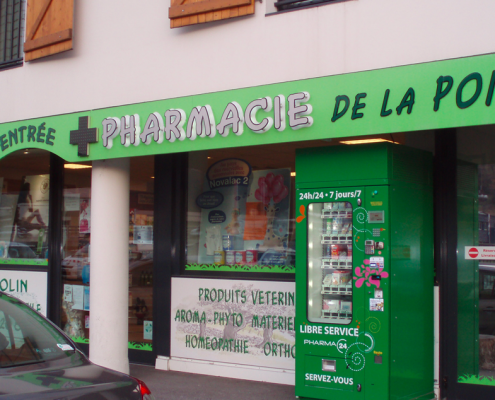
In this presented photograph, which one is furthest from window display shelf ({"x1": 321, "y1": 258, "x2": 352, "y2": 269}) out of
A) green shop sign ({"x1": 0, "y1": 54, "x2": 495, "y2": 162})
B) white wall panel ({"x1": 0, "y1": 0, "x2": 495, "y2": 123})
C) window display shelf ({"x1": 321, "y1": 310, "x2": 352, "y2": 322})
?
white wall panel ({"x1": 0, "y1": 0, "x2": 495, "y2": 123})

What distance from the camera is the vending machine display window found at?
20.4 ft

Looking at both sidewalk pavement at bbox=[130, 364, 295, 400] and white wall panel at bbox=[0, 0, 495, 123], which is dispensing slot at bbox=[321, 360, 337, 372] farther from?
white wall panel at bbox=[0, 0, 495, 123]

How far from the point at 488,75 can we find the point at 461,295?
8.58 feet

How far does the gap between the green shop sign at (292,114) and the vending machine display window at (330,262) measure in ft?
2.98

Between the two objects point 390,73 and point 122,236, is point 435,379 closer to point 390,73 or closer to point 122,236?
point 390,73

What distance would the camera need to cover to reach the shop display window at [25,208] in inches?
403

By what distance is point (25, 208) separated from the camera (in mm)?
10594

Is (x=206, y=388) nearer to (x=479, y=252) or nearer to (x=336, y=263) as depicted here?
(x=336, y=263)

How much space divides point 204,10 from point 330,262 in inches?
126

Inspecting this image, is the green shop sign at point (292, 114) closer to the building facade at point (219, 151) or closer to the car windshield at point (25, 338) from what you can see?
the building facade at point (219, 151)

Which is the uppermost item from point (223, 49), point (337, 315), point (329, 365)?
point (223, 49)

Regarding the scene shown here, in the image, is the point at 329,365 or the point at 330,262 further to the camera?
the point at 330,262

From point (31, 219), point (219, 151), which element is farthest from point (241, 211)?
point (31, 219)

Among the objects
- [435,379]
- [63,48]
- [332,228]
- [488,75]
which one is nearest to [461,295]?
[435,379]
